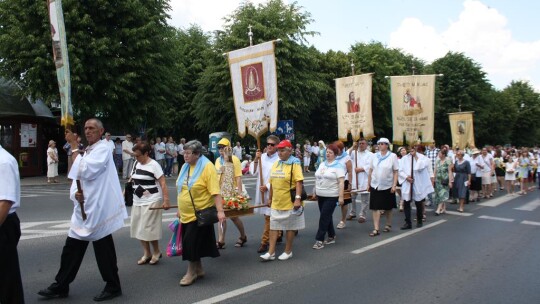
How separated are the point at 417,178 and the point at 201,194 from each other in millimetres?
Answer: 6946

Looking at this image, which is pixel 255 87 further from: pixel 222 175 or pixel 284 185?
pixel 284 185

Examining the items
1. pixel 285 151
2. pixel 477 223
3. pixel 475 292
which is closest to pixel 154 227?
pixel 285 151

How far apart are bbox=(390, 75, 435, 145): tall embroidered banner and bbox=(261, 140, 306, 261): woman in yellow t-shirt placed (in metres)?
6.95

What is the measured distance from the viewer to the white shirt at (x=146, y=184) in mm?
6797

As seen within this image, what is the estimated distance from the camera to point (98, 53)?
1984 centimetres

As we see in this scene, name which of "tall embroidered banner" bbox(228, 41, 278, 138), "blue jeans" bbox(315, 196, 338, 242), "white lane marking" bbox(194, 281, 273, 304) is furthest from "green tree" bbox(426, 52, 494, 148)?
"white lane marking" bbox(194, 281, 273, 304)

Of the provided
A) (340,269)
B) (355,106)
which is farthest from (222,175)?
(355,106)

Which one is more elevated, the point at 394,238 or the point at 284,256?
the point at 284,256

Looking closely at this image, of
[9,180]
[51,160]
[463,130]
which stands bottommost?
[9,180]

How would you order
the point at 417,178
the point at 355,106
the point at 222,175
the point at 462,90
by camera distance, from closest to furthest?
1. the point at 222,175
2. the point at 417,178
3. the point at 355,106
4. the point at 462,90

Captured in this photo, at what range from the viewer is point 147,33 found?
2166 cm

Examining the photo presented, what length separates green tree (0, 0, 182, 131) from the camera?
19.9 m

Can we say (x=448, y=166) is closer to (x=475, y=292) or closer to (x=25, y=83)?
(x=475, y=292)

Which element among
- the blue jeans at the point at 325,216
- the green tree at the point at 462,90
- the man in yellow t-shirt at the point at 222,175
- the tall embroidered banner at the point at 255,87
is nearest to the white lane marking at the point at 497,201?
the blue jeans at the point at 325,216
